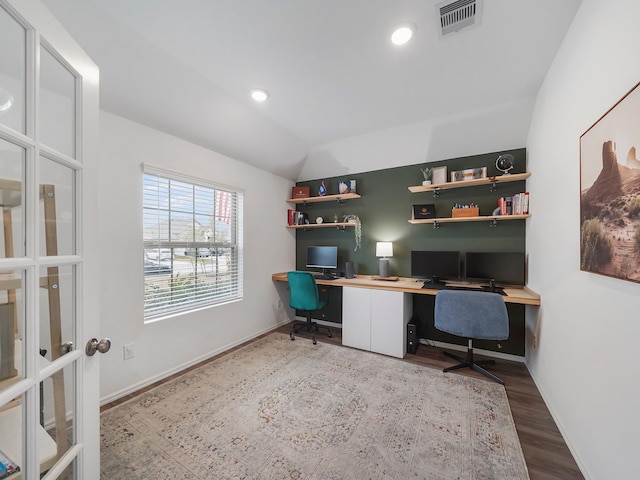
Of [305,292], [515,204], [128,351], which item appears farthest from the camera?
[305,292]

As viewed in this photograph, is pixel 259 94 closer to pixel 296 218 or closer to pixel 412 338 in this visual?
pixel 296 218

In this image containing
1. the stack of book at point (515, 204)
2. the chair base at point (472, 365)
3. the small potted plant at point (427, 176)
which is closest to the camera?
the chair base at point (472, 365)

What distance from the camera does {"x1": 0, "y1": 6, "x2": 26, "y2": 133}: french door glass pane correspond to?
67 cm

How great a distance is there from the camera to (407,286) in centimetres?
293

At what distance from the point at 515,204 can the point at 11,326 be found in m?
3.57

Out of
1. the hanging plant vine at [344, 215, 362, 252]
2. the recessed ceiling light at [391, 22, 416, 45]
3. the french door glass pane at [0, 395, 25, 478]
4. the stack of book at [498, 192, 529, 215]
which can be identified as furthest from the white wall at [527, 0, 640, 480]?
the french door glass pane at [0, 395, 25, 478]

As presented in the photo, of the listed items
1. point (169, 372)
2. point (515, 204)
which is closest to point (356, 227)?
point (515, 204)

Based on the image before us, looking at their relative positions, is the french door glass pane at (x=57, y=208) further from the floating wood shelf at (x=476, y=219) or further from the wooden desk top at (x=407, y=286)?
the floating wood shelf at (x=476, y=219)

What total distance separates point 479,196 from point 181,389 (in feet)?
12.2

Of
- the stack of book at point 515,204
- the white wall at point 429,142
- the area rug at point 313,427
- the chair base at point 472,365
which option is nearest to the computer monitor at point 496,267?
the stack of book at point 515,204

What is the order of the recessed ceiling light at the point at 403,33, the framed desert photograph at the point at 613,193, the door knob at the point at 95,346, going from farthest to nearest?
the recessed ceiling light at the point at 403,33 < the framed desert photograph at the point at 613,193 < the door knob at the point at 95,346

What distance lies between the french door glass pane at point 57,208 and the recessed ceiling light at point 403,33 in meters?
1.98

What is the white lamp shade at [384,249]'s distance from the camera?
342 cm

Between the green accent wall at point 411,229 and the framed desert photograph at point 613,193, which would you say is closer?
the framed desert photograph at point 613,193
